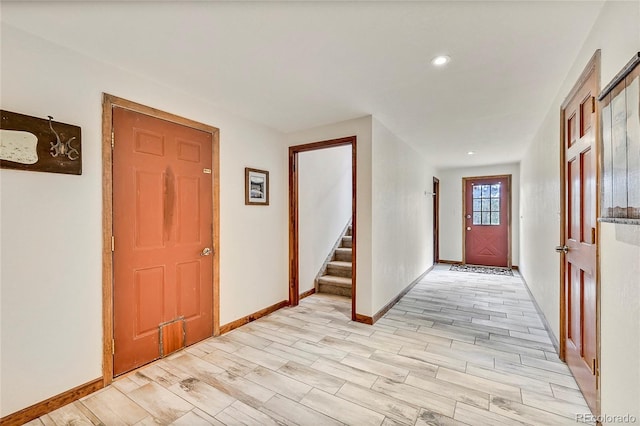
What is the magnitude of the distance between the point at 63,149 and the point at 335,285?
3.58 m

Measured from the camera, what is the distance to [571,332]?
2225mm

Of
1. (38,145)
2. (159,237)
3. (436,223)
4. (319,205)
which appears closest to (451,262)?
(436,223)

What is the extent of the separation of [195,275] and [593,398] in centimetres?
309

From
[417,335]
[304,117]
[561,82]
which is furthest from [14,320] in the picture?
[561,82]

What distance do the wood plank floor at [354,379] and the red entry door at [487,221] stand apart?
138 inches

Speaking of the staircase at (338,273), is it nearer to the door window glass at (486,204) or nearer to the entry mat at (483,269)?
the entry mat at (483,269)

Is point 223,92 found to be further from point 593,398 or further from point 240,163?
point 593,398

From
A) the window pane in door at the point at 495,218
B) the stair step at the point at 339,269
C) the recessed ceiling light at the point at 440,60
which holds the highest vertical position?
the recessed ceiling light at the point at 440,60

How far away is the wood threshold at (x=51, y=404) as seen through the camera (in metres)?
1.66

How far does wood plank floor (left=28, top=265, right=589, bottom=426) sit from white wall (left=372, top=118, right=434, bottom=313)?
0.71 m

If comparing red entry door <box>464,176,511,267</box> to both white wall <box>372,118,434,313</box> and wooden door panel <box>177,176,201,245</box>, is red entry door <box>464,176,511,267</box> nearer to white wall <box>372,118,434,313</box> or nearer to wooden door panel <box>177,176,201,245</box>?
white wall <box>372,118,434,313</box>

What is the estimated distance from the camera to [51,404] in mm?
1807

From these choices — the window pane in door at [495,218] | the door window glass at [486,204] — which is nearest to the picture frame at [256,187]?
the door window glass at [486,204]

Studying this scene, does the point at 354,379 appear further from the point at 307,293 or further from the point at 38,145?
the point at 38,145
